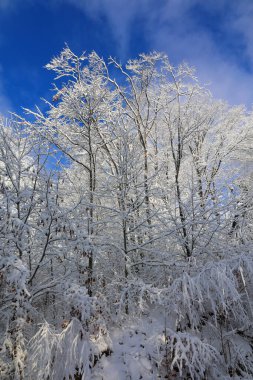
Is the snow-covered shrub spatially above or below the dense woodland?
below

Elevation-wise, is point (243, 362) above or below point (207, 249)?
below

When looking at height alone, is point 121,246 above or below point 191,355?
above

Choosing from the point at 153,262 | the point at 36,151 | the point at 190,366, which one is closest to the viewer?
the point at 190,366

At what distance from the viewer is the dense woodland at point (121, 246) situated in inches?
200

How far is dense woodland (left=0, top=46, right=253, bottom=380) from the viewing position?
507 centimetres

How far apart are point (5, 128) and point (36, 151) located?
0.99 metres

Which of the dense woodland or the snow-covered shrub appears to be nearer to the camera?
the snow-covered shrub

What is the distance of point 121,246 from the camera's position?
25.7ft

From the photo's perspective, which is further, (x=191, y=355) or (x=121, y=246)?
(x=121, y=246)

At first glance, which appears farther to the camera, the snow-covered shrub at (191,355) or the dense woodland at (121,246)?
the dense woodland at (121,246)

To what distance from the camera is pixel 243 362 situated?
526cm

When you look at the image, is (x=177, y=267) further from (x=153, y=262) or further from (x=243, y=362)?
(x=243, y=362)

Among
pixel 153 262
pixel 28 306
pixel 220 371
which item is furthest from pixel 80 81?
pixel 220 371

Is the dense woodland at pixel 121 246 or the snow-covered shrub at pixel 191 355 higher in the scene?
the dense woodland at pixel 121 246
